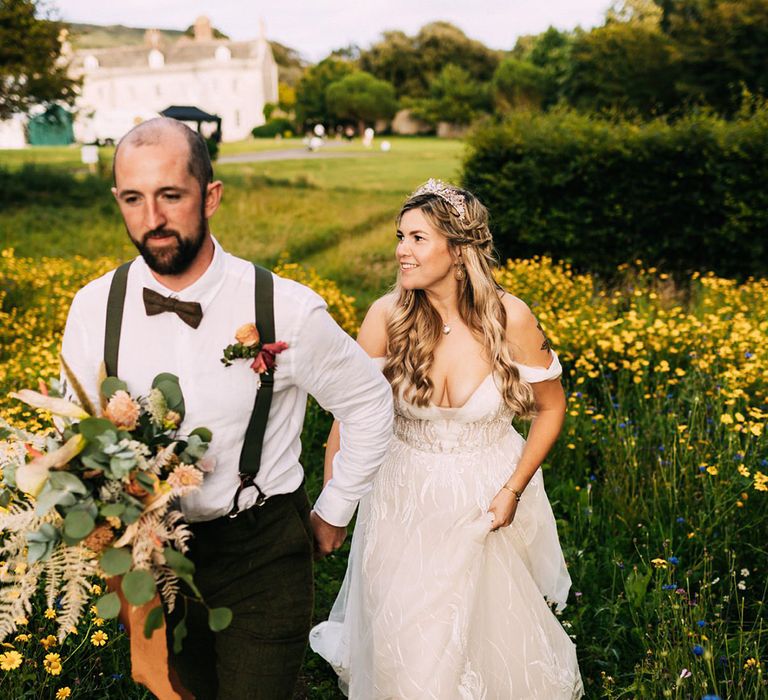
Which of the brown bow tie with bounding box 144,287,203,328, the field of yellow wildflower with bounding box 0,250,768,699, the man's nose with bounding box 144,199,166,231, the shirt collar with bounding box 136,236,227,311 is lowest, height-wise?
the field of yellow wildflower with bounding box 0,250,768,699

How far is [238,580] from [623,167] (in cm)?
956

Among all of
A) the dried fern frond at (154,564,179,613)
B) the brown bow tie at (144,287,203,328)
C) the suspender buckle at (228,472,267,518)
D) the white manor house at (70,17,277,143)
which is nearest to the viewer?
the dried fern frond at (154,564,179,613)

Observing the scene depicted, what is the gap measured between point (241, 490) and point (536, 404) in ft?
5.36

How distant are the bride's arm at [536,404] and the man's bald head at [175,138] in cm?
167

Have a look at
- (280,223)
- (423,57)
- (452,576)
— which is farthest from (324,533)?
(423,57)

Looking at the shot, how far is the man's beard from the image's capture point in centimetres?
189

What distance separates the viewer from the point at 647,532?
13.1 ft

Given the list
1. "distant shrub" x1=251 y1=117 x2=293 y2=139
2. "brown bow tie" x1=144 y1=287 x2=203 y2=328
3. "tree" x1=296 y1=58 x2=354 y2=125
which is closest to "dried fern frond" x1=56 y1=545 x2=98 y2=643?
"brown bow tie" x1=144 y1=287 x2=203 y2=328

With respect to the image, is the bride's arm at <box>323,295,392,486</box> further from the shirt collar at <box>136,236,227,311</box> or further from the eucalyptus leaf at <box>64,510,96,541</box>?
the eucalyptus leaf at <box>64,510,96,541</box>

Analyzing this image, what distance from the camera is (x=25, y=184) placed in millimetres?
18703

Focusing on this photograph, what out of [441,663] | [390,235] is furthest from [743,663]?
[390,235]

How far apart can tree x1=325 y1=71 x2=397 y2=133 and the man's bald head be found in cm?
5817

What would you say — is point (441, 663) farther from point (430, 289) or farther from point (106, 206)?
point (106, 206)

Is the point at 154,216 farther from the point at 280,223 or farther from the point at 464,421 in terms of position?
the point at 280,223
